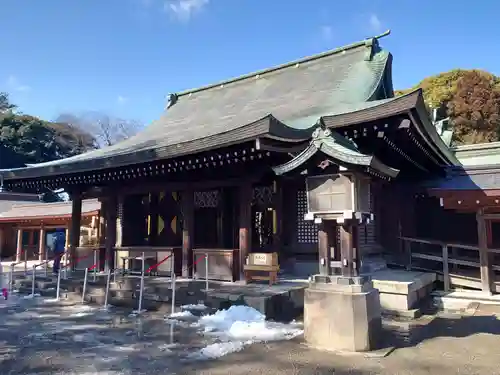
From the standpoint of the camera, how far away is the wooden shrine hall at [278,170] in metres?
5.82

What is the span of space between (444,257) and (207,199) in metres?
6.35

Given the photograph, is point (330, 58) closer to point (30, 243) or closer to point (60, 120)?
point (30, 243)

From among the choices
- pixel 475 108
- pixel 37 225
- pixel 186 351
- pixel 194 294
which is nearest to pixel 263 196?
pixel 194 294

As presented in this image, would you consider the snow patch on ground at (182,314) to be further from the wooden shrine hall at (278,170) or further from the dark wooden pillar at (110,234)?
the dark wooden pillar at (110,234)

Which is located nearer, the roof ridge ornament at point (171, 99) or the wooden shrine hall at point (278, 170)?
the wooden shrine hall at point (278, 170)

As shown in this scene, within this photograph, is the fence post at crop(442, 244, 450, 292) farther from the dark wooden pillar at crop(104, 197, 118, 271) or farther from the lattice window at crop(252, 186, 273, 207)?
the dark wooden pillar at crop(104, 197, 118, 271)

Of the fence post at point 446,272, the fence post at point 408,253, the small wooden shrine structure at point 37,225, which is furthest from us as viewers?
the small wooden shrine structure at point 37,225

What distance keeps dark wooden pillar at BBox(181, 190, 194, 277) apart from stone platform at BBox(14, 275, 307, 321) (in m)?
0.41

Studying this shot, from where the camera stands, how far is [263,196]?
1010cm

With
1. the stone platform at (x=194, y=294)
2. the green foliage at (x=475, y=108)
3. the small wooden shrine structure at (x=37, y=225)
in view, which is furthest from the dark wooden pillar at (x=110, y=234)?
the green foliage at (x=475, y=108)

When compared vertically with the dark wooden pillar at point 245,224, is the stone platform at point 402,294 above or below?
below

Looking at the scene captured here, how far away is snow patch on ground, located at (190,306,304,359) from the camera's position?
5543 millimetres

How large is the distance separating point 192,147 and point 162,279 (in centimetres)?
370

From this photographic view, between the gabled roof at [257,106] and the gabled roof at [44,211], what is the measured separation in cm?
877
